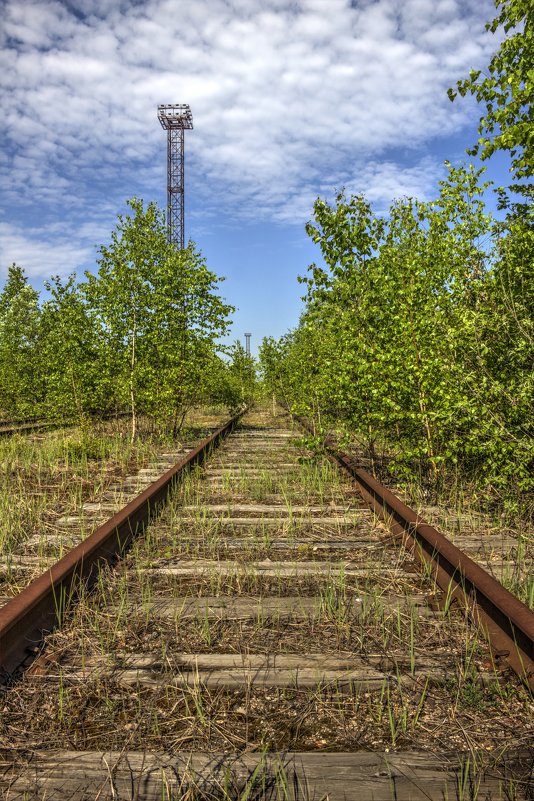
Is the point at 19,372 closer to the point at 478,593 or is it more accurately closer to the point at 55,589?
the point at 55,589

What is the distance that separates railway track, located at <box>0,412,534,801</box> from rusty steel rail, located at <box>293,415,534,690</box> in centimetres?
3

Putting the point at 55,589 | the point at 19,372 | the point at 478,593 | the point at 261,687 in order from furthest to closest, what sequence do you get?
the point at 19,372 → the point at 55,589 → the point at 478,593 → the point at 261,687

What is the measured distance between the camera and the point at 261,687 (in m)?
2.51

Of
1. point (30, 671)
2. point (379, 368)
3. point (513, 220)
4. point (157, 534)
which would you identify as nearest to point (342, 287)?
point (379, 368)

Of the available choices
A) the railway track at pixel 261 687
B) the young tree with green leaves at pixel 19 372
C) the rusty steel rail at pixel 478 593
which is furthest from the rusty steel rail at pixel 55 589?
the young tree with green leaves at pixel 19 372

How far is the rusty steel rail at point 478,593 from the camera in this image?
103 inches

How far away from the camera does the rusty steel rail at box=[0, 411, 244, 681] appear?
2752 millimetres

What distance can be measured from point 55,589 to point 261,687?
Result: 1.46 metres

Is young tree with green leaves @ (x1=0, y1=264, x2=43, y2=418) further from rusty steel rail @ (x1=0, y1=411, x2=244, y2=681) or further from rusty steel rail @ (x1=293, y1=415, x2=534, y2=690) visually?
rusty steel rail @ (x1=293, y1=415, x2=534, y2=690)

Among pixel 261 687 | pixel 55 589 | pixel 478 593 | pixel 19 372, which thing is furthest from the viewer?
pixel 19 372

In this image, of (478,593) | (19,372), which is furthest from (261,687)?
(19,372)

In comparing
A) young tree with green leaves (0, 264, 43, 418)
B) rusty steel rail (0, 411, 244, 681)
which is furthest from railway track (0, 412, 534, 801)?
young tree with green leaves (0, 264, 43, 418)

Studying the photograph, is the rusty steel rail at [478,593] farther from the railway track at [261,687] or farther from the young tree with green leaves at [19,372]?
the young tree with green leaves at [19,372]

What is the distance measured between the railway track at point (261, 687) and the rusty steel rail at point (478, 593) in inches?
1.3
